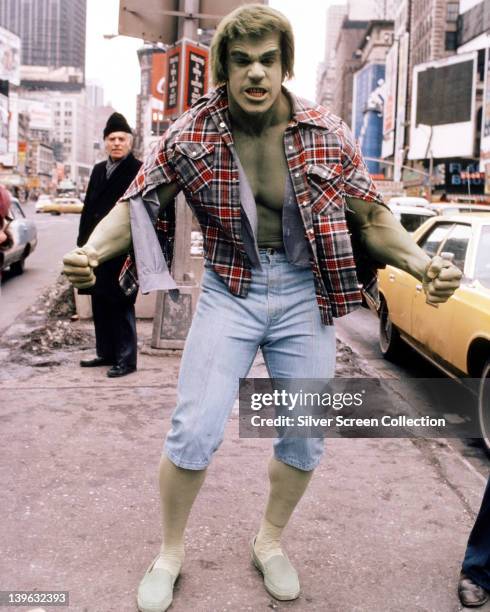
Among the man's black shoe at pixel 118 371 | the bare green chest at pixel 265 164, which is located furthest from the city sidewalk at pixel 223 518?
the bare green chest at pixel 265 164

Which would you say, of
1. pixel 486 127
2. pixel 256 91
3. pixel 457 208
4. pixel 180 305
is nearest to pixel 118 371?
pixel 180 305

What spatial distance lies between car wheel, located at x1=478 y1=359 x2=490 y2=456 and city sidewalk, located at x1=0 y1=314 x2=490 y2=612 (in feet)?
1.11

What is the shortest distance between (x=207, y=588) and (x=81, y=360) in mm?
4165

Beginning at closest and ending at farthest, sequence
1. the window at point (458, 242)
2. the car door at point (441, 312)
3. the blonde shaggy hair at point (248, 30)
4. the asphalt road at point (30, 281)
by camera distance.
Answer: the blonde shaggy hair at point (248, 30) < the car door at point (441, 312) < the window at point (458, 242) < the asphalt road at point (30, 281)

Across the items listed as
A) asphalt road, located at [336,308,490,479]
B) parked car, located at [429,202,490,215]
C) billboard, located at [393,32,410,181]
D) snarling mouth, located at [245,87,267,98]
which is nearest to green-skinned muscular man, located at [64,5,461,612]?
snarling mouth, located at [245,87,267,98]

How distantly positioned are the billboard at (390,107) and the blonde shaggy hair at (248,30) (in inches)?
3515

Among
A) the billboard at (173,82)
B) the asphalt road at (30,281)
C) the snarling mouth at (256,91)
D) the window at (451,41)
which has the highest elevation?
the window at (451,41)

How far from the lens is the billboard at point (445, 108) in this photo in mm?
67125

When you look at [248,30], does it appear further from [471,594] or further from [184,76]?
[184,76]

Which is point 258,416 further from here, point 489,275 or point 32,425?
point 489,275

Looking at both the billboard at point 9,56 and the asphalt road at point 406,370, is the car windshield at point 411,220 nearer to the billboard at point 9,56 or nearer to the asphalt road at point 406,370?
the asphalt road at point 406,370

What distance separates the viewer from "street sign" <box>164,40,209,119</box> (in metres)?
7.35

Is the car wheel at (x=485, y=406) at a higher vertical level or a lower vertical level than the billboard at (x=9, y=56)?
lower

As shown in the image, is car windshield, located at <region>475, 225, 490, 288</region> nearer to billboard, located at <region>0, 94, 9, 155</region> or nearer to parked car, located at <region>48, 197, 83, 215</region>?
parked car, located at <region>48, 197, 83, 215</region>
